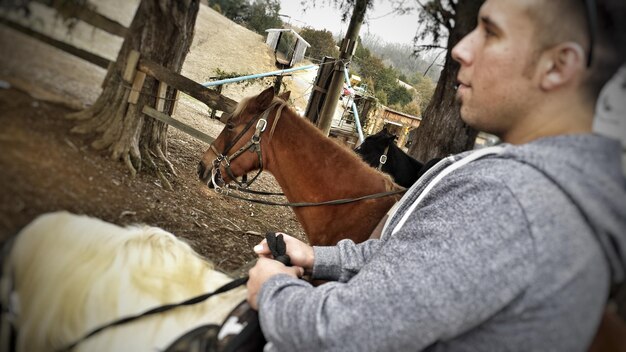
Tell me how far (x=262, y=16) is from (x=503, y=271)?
1.08 m

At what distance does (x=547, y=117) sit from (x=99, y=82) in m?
1.00

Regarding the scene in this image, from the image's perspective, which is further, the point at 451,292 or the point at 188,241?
the point at 188,241

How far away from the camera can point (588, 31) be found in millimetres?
637

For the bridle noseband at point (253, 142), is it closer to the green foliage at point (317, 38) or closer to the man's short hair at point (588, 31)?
the green foliage at point (317, 38)

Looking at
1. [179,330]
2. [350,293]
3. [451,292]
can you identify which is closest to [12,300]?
[179,330]

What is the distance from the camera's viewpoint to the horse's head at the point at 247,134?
246 cm

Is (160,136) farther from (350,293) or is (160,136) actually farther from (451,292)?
(451,292)

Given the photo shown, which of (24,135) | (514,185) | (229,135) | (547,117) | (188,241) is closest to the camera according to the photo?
(24,135)

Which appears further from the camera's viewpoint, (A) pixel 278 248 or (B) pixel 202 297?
(A) pixel 278 248

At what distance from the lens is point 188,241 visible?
851mm

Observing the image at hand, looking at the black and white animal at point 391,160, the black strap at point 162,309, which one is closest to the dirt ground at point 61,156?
the black strap at point 162,309

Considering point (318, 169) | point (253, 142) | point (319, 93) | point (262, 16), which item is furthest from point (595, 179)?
point (319, 93)

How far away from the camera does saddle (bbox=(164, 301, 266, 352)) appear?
2.45ft

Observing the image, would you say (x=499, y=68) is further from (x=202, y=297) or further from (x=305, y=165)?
(x=305, y=165)
